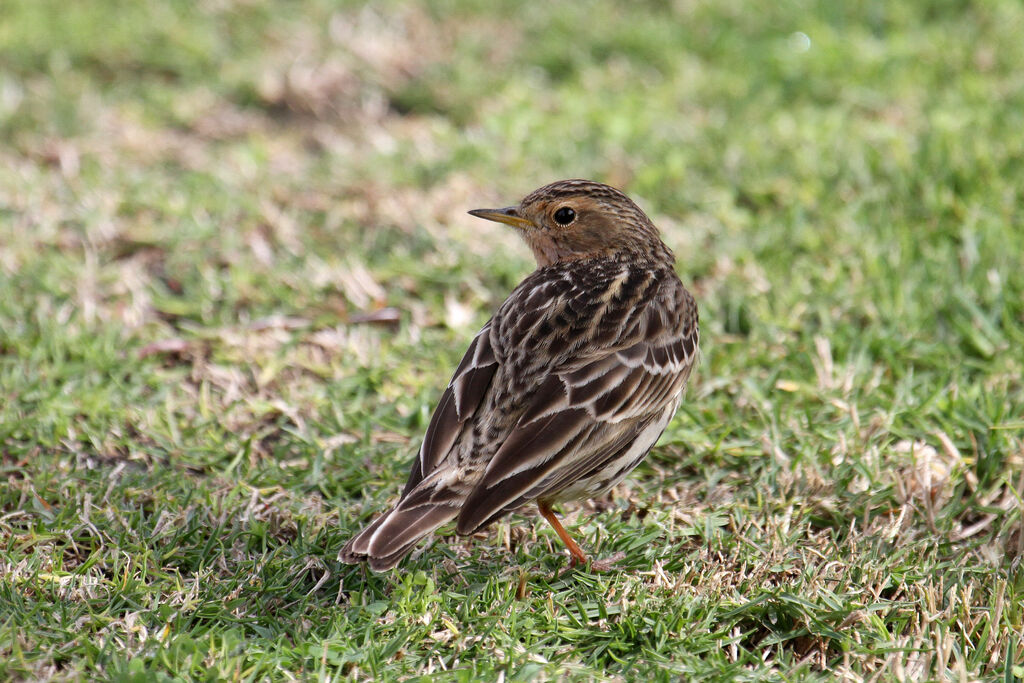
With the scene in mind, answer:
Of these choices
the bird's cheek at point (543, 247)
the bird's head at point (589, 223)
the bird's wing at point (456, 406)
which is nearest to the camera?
the bird's wing at point (456, 406)

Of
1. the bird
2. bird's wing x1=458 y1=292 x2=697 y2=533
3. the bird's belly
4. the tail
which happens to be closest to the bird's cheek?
the bird

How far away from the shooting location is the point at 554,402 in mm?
4375

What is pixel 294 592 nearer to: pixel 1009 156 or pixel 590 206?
pixel 590 206

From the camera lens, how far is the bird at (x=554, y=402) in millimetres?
4070

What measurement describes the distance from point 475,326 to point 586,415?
2064mm

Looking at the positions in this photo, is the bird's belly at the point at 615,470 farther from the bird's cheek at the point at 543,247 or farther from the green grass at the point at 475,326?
the bird's cheek at the point at 543,247

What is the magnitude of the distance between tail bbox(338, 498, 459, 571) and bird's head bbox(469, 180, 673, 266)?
69.6 inches

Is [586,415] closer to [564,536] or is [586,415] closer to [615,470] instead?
[615,470]

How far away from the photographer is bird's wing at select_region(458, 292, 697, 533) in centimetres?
409

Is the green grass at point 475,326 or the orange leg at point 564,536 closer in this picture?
the green grass at point 475,326


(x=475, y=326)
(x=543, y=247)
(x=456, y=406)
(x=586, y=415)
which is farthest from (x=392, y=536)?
(x=475, y=326)

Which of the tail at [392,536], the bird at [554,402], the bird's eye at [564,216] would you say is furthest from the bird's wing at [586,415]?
the bird's eye at [564,216]

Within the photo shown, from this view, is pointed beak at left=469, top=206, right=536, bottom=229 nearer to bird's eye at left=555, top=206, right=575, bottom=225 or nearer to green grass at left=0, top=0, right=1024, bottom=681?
bird's eye at left=555, top=206, right=575, bottom=225

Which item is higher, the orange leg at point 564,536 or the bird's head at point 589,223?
the bird's head at point 589,223
